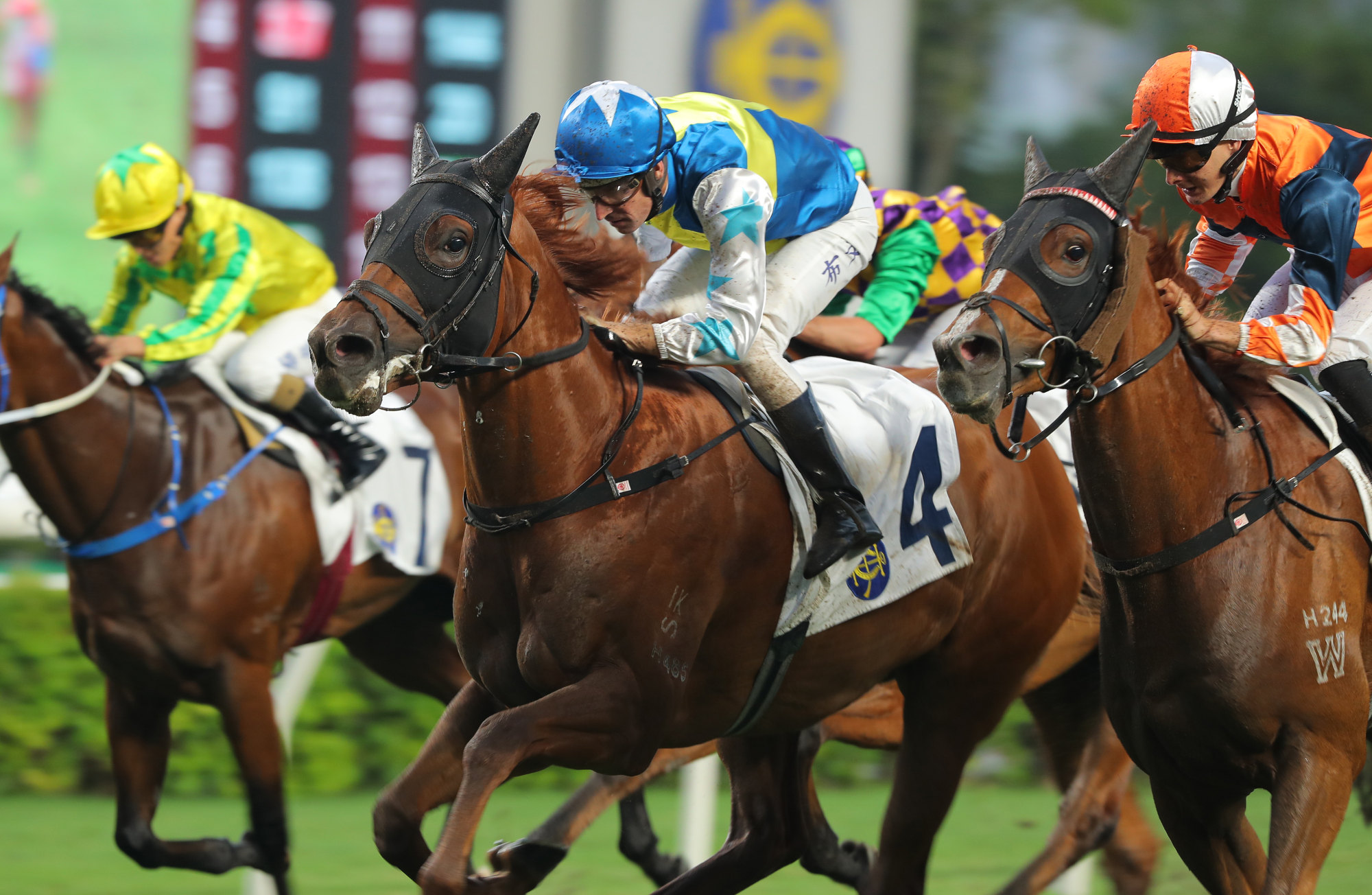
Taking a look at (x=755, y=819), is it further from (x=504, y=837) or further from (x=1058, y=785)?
(x=504, y=837)

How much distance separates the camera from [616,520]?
312 centimetres

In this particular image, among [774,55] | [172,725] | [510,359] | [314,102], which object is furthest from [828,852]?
[774,55]

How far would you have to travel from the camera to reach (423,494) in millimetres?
5387

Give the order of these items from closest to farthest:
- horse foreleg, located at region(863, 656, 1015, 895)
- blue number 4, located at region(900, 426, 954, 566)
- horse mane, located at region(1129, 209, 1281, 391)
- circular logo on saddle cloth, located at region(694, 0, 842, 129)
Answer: horse mane, located at region(1129, 209, 1281, 391) → blue number 4, located at region(900, 426, 954, 566) → horse foreleg, located at region(863, 656, 1015, 895) → circular logo on saddle cloth, located at region(694, 0, 842, 129)

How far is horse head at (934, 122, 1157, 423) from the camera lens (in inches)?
108

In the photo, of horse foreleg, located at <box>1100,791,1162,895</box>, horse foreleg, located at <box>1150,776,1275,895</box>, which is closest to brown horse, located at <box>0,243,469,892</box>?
horse foreleg, located at <box>1100,791,1162,895</box>

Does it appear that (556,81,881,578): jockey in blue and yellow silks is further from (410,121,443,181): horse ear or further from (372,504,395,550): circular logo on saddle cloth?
(372,504,395,550): circular logo on saddle cloth

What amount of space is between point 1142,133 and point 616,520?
3.80ft

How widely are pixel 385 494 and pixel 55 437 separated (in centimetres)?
103

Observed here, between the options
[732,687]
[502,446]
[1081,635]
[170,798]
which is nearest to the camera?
[502,446]

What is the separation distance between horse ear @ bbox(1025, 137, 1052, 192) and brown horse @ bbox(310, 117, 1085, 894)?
0.80 meters

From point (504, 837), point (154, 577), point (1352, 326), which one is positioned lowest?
point (504, 837)

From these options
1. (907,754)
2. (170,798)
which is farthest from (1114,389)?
(170,798)

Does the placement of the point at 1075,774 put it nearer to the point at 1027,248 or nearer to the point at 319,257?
the point at 1027,248
